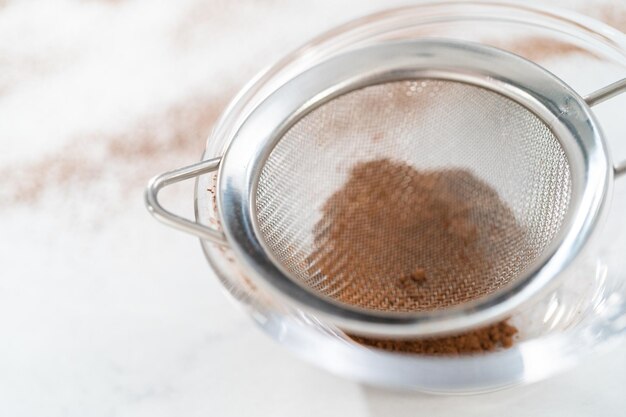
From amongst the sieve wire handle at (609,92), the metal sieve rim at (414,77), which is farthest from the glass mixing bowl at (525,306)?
the sieve wire handle at (609,92)

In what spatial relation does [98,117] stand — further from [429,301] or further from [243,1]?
[429,301]

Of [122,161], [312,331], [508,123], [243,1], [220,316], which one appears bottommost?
[312,331]

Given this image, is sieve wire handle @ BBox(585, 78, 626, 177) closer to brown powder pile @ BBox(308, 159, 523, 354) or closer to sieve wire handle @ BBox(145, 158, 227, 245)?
brown powder pile @ BBox(308, 159, 523, 354)

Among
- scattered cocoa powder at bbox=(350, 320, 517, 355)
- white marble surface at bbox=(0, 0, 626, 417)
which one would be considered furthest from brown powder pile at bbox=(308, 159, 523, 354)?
white marble surface at bbox=(0, 0, 626, 417)

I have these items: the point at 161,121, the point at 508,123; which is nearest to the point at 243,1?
the point at 161,121

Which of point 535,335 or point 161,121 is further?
point 161,121

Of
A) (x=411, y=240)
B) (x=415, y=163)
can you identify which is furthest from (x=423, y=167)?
(x=411, y=240)

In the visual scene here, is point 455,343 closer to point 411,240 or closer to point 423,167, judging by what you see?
point 411,240
